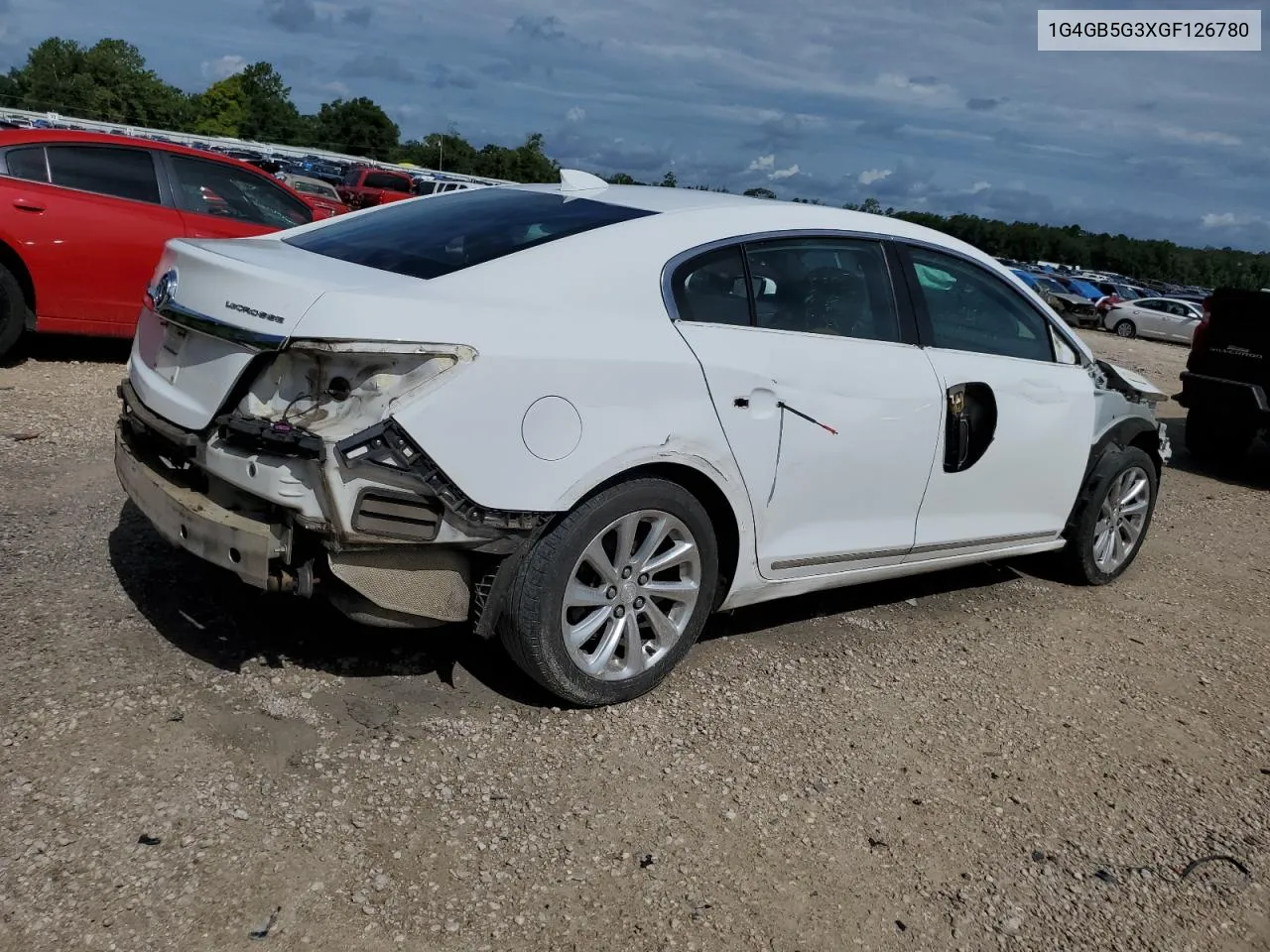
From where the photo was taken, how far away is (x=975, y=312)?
479 centimetres

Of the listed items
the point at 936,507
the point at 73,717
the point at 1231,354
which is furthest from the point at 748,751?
the point at 1231,354

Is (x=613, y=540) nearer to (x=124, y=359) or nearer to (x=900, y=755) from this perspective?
(x=900, y=755)

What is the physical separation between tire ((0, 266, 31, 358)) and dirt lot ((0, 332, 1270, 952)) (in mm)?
2884

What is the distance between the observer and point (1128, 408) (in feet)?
18.5

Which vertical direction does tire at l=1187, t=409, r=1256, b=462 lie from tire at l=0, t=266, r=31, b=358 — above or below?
below

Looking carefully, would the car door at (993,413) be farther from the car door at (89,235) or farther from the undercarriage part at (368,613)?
the car door at (89,235)

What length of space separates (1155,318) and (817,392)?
1195 inches

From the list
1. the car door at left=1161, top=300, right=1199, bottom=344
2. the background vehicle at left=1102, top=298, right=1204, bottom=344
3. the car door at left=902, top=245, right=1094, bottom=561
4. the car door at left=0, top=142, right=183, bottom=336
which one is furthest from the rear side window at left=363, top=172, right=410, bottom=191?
the car door at left=902, top=245, right=1094, bottom=561

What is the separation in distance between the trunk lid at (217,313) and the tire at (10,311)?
4191 millimetres

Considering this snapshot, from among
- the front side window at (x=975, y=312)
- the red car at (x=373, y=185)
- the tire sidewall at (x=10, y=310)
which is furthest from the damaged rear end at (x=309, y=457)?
the red car at (x=373, y=185)

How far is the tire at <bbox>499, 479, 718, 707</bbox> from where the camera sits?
11.1 ft

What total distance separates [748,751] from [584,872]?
0.89 meters

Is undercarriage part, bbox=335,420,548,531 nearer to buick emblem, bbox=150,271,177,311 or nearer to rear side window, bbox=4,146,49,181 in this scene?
buick emblem, bbox=150,271,177,311

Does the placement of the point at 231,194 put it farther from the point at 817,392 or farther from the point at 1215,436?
the point at 1215,436
